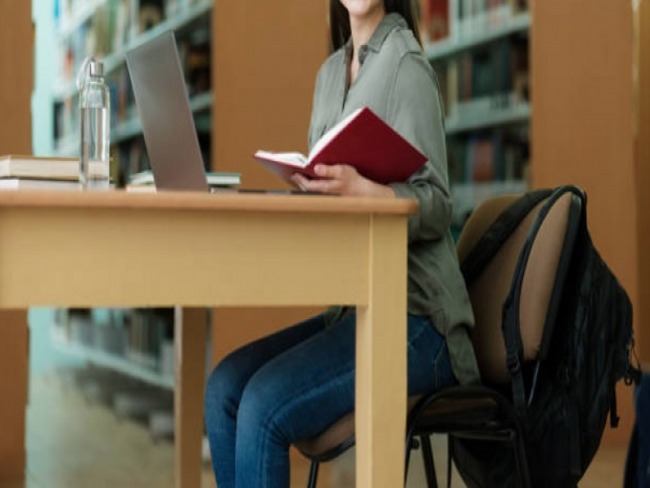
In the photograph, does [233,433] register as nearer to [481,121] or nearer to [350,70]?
[350,70]

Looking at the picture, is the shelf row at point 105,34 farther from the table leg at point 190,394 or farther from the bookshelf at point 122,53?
the table leg at point 190,394

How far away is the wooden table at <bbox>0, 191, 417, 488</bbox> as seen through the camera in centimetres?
136

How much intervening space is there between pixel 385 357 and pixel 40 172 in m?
0.57

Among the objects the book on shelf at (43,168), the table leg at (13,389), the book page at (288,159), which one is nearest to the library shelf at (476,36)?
the table leg at (13,389)

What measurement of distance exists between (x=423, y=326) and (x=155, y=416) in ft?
7.92

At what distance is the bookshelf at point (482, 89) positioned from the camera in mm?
3975

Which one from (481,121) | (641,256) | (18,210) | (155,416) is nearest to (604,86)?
(481,121)

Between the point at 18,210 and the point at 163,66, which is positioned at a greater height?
the point at 163,66

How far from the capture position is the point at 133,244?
1386 millimetres

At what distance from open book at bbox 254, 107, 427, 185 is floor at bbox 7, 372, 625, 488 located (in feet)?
4.22

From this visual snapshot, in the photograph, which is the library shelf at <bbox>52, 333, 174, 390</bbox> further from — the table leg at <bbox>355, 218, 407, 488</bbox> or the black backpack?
the table leg at <bbox>355, 218, 407, 488</bbox>

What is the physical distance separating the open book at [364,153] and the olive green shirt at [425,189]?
0.27 feet

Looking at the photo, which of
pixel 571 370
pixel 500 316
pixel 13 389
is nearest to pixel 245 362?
pixel 500 316

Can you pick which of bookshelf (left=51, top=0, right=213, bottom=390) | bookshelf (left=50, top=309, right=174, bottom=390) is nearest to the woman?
bookshelf (left=51, top=0, right=213, bottom=390)
